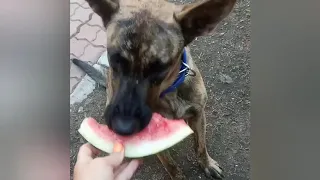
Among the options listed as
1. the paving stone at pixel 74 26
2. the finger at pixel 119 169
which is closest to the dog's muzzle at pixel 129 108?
the finger at pixel 119 169

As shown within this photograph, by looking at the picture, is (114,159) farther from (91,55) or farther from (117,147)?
(91,55)

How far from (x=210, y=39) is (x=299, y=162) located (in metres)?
0.50

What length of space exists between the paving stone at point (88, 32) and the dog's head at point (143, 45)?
0.07 m

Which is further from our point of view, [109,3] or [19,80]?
[19,80]

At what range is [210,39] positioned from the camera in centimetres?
175

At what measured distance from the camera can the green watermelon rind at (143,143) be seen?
1.68 meters

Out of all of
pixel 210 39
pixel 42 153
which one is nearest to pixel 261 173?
pixel 210 39

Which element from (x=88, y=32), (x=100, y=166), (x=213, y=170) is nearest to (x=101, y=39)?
(x=88, y=32)

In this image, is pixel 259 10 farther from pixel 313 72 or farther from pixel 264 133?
pixel 264 133

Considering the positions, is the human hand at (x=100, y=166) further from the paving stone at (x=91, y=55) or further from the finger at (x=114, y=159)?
the paving stone at (x=91, y=55)

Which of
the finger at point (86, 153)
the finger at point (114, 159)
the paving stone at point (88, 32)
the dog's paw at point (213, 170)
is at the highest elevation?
the paving stone at point (88, 32)

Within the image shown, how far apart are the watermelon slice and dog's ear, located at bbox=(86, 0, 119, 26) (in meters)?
0.33

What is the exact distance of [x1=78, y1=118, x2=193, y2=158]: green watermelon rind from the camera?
1.68 metres

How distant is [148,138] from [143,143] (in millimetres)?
23
